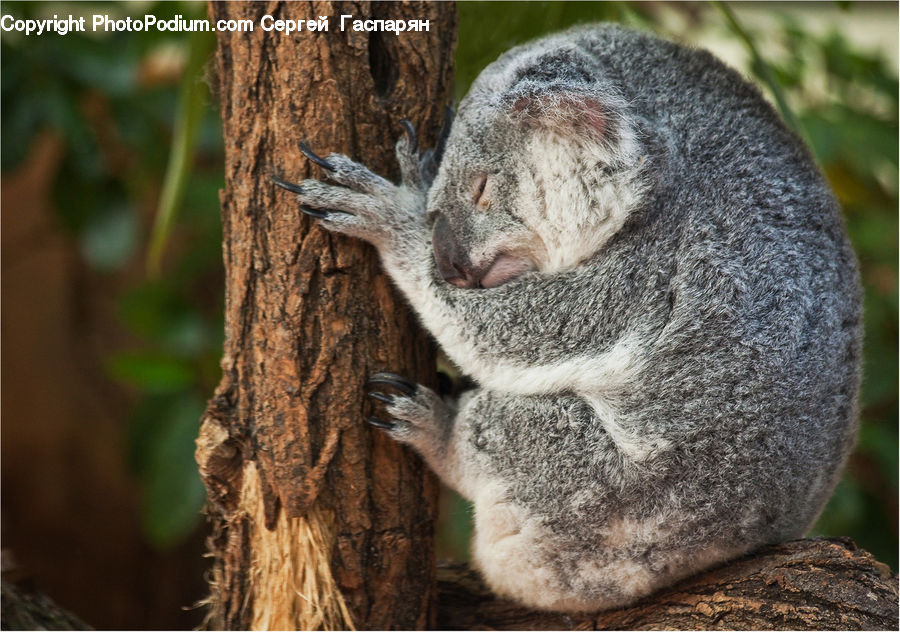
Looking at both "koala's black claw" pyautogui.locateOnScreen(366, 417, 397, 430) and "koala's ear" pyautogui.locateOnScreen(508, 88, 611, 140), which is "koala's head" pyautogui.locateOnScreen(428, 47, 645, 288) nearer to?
"koala's ear" pyautogui.locateOnScreen(508, 88, 611, 140)

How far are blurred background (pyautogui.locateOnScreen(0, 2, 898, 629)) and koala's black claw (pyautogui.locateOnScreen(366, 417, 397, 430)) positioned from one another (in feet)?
2.64

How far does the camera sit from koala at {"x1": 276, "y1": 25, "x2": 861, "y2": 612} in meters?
1.90

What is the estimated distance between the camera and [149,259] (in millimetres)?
3939

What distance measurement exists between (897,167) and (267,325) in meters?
2.66

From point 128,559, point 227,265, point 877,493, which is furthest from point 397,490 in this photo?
point 128,559

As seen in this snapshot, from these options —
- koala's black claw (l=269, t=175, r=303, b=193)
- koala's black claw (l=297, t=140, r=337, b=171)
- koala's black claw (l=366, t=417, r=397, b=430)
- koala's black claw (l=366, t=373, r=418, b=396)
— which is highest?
koala's black claw (l=297, t=140, r=337, b=171)

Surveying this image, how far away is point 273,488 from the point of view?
2.02 meters

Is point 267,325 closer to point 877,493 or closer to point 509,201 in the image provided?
point 509,201

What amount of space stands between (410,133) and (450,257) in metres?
0.33

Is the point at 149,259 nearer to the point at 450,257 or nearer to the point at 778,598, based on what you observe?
the point at 450,257

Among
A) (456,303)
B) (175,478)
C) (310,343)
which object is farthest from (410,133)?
(175,478)

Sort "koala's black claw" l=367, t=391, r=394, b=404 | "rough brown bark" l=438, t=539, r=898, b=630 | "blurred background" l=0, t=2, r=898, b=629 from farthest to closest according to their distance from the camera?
"blurred background" l=0, t=2, r=898, b=629 → "koala's black claw" l=367, t=391, r=394, b=404 → "rough brown bark" l=438, t=539, r=898, b=630

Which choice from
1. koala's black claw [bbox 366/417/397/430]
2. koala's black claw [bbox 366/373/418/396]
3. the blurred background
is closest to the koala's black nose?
koala's black claw [bbox 366/373/418/396]

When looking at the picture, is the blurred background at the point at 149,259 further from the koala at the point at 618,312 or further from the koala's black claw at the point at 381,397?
the koala's black claw at the point at 381,397
